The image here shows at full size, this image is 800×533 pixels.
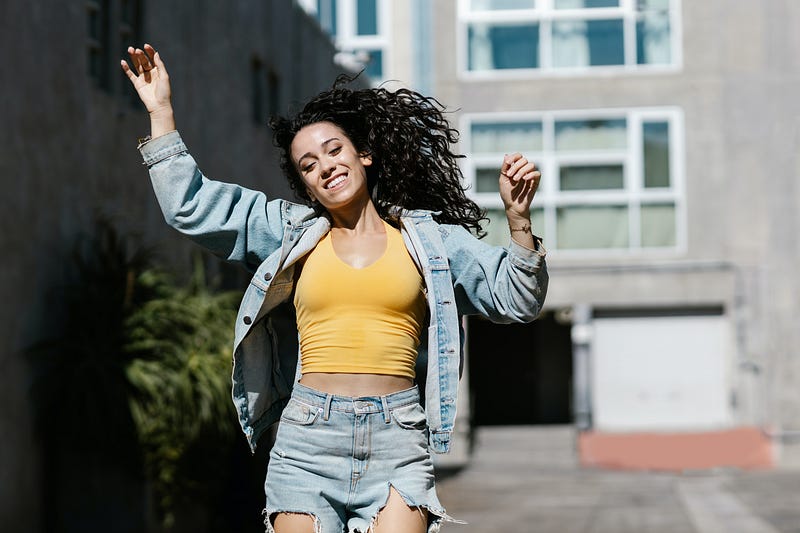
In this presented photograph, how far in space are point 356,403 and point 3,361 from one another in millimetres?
6219

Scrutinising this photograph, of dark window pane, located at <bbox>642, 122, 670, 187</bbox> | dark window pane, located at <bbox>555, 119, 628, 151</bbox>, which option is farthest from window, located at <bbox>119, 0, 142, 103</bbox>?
dark window pane, located at <bbox>642, 122, 670, 187</bbox>

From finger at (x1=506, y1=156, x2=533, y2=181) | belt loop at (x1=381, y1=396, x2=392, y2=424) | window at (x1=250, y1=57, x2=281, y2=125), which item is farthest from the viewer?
window at (x1=250, y1=57, x2=281, y2=125)

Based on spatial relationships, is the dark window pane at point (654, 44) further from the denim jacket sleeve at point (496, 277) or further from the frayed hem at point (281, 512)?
the frayed hem at point (281, 512)

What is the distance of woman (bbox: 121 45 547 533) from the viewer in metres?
3.82

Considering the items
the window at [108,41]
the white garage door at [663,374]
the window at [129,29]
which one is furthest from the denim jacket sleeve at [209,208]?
the white garage door at [663,374]

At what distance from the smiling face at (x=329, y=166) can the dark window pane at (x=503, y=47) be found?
21.3 m

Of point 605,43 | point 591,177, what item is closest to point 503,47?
point 605,43

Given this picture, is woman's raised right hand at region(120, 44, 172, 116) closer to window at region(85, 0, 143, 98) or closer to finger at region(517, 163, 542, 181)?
finger at region(517, 163, 542, 181)

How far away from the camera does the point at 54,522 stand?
10.5 metres

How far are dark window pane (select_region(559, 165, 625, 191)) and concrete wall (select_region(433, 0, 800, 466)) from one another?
3.62 feet

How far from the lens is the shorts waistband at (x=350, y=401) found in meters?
3.83

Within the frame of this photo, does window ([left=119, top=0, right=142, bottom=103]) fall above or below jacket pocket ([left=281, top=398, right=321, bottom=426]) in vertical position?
above

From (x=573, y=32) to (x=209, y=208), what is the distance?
2166cm

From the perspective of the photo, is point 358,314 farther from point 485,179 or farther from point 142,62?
point 485,179
